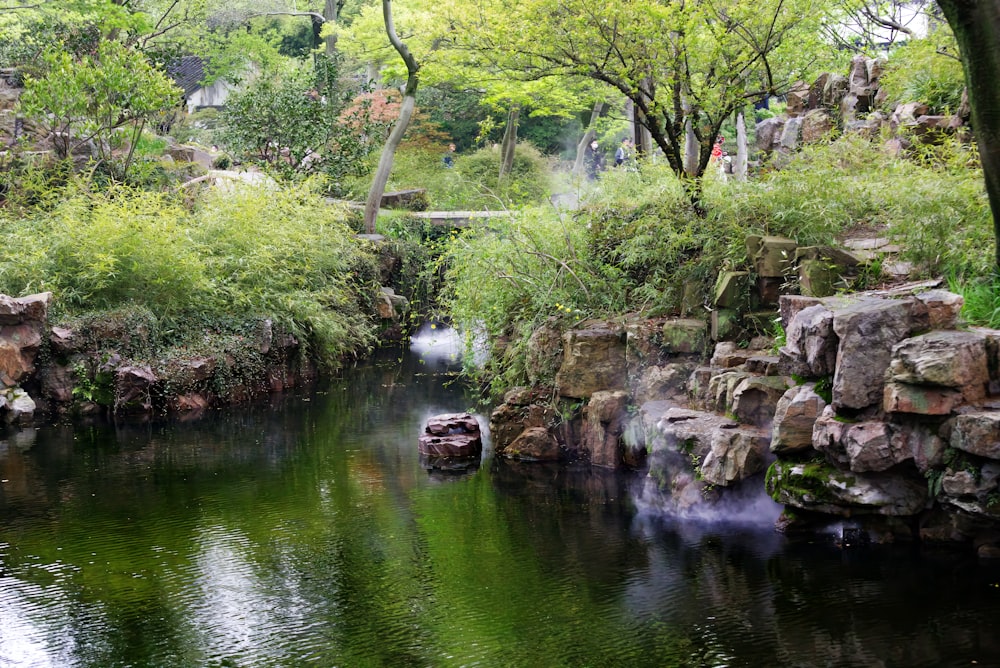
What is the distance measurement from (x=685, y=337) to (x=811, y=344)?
2686 mm

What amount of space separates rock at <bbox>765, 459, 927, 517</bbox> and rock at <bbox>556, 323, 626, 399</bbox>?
3.20 metres

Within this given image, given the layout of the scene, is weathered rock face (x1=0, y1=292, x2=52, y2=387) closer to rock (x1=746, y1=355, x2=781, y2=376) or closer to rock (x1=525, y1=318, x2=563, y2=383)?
rock (x1=525, y1=318, x2=563, y2=383)

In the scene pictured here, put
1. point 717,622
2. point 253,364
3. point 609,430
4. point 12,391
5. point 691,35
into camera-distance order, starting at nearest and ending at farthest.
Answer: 1. point 717,622
2. point 609,430
3. point 691,35
4. point 12,391
5. point 253,364

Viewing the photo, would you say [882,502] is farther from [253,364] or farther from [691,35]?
[253,364]

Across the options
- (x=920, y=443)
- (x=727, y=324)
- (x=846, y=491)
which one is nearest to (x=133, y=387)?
(x=727, y=324)

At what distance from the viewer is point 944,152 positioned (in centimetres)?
1091

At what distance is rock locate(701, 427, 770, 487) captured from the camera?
8062mm

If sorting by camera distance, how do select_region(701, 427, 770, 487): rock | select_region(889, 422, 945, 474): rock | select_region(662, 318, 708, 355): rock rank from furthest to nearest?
select_region(662, 318, 708, 355): rock < select_region(701, 427, 770, 487): rock < select_region(889, 422, 945, 474): rock

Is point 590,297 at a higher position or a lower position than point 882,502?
higher

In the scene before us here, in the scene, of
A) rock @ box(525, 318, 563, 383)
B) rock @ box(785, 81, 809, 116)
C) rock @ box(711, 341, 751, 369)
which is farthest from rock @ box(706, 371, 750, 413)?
rock @ box(785, 81, 809, 116)

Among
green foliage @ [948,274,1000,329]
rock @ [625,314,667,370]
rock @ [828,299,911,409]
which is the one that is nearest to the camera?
rock @ [828,299,911,409]

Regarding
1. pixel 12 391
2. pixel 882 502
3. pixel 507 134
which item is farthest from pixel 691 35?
pixel 507 134

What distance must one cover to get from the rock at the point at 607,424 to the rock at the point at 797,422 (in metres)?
2.78

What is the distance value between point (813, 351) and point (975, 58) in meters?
2.52
